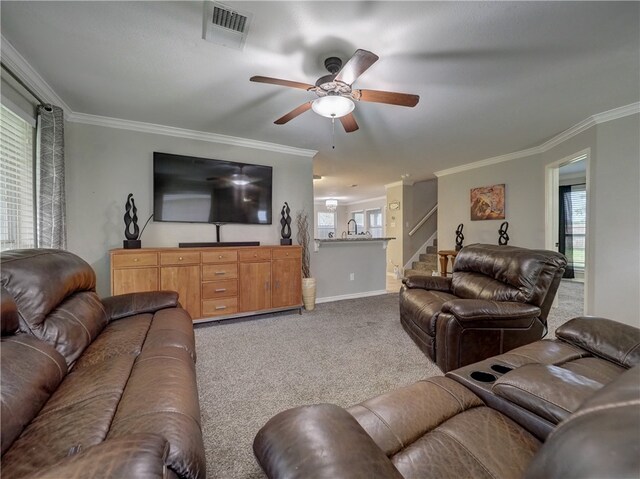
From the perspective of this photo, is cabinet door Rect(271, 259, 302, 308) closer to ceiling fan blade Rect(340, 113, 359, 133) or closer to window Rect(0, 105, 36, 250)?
ceiling fan blade Rect(340, 113, 359, 133)

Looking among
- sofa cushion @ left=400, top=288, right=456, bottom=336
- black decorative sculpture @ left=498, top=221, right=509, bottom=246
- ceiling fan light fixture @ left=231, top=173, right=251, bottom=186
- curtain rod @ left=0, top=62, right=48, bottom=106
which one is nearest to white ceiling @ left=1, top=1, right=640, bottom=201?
curtain rod @ left=0, top=62, right=48, bottom=106

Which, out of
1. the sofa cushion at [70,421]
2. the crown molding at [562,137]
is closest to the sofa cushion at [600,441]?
the sofa cushion at [70,421]

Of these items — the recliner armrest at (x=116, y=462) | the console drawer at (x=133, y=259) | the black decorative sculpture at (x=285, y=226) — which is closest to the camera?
the recliner armrest at (x=116, y=462)

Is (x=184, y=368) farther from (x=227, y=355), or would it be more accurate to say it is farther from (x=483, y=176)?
(x=483, y=176)

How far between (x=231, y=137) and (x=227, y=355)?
8.98 feet

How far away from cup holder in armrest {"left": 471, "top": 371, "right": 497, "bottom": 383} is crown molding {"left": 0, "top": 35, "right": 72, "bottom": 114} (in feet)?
→ 11.2

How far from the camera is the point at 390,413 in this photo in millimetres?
920

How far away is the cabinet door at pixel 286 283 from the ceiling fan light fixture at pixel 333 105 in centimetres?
203

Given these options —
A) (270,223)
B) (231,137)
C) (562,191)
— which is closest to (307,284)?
(270,223)

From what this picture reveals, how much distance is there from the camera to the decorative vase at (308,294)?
13.0 feet

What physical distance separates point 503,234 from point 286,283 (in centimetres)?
365

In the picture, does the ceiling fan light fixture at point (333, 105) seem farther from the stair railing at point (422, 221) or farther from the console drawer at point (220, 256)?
the stair railing at point (422, 221)

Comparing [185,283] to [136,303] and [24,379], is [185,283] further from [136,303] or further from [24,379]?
[24,379]

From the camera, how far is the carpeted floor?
5.08 feet
